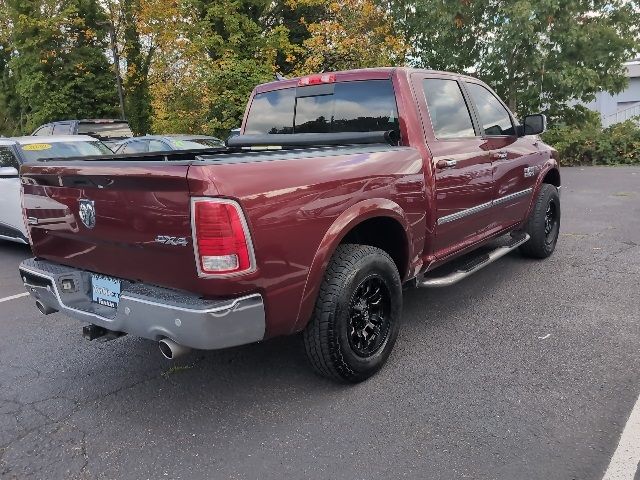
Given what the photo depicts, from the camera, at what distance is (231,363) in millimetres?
3768

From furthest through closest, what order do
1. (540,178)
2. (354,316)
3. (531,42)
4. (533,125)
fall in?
1. (531,42)
2. (540,178)
3. (533,125)
4. (354,316)

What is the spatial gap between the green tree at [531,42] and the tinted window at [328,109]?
1251 centimetres

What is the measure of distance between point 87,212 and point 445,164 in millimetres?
2435

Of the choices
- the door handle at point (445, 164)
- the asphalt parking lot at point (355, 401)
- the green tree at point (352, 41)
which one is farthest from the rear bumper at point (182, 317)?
the green tree at point (352, 41)

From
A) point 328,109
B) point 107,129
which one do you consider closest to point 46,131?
point 107,129

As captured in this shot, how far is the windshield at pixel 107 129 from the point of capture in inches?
650

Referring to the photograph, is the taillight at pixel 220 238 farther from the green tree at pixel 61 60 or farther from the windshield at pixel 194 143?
the green tree at pixel 61 60

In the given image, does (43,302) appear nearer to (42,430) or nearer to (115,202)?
(42,430)

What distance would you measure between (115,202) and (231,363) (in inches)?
57.3

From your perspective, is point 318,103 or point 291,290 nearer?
point 291,290

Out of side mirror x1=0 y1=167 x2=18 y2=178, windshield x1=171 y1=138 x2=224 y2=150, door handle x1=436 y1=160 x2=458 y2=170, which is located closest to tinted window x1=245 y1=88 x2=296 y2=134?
door handle x1=436 y1=160 x2=458 y2=170

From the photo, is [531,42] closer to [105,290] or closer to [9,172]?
[9,172]

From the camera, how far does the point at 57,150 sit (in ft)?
24.4

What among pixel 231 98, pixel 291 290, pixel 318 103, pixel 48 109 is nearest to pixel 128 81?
pixel 48 109
